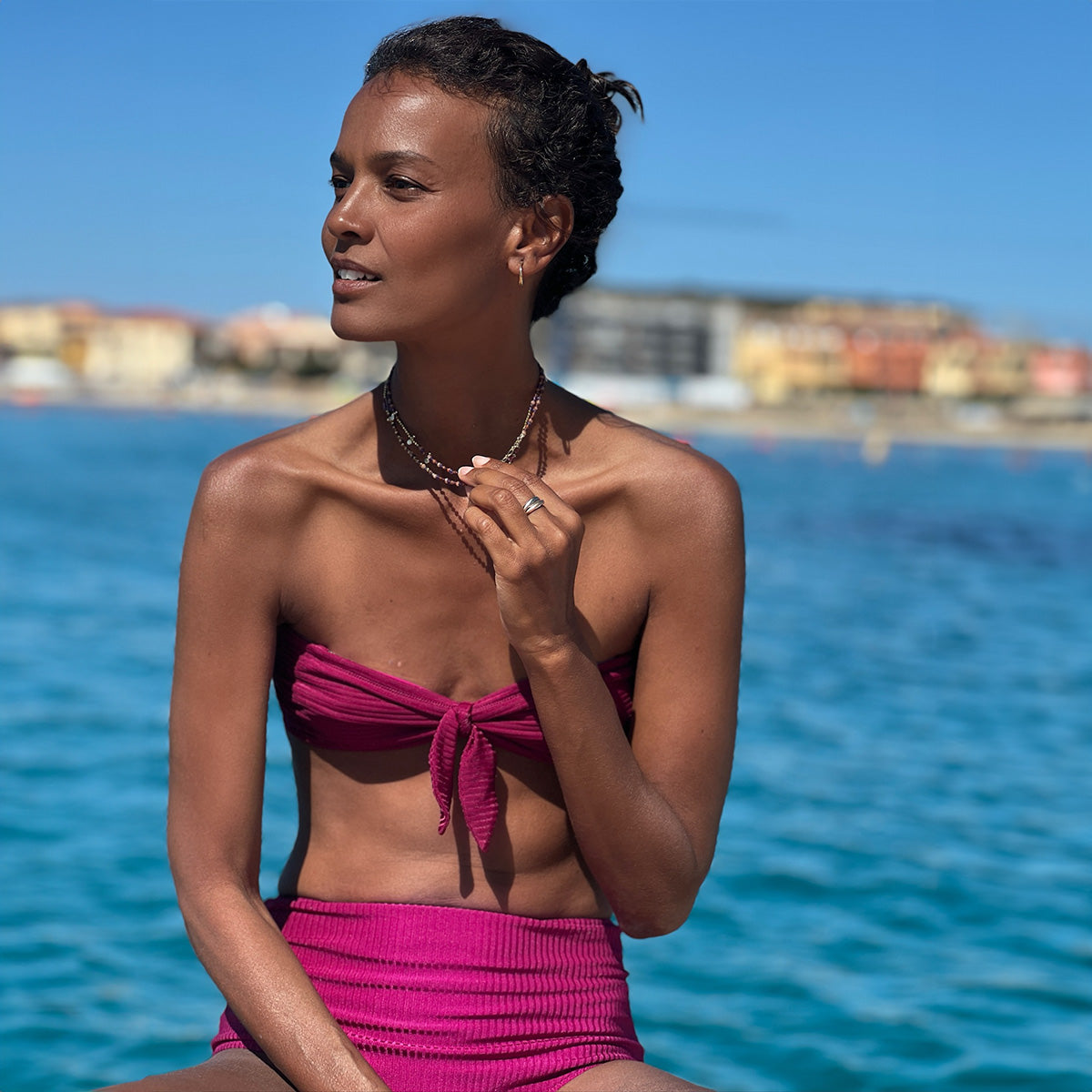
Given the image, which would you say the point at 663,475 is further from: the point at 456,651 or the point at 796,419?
the point at 796,419

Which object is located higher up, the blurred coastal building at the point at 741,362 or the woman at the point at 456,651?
the blurred coastal building at the point at 741,362

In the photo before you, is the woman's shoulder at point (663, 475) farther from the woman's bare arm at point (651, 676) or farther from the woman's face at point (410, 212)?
the woman's face at point (410, 212)

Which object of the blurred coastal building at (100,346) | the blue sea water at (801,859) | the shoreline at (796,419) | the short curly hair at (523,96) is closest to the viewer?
the short curly hair at (523,96)

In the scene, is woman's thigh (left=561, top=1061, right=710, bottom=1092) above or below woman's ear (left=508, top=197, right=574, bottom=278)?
below

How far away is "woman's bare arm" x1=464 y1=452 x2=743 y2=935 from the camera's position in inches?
64.3

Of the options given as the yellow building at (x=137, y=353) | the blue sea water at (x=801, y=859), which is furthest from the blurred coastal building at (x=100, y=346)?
the blue sea water at (x=801, y=859)

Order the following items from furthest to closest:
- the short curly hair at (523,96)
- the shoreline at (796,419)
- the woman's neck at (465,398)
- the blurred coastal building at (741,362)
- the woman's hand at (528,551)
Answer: the blurred coastal building at (741,362)
the shoreline at (796,419)
the woman's neck at (465,398)
the short curly hair at (523,96)
the woman's hand at (528,551)

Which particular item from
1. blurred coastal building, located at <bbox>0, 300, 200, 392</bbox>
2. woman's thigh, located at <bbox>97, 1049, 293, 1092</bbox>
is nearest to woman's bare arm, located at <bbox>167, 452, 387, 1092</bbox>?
woman's thigh, located at <bbox>97, 1049, 293, 1092</bbox>

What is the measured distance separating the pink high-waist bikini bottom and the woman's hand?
40 centimetres

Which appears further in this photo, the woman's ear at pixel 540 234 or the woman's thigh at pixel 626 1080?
the woman's ear at pixel 540 234

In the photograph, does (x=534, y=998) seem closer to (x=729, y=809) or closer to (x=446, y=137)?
(x=446, y=137)

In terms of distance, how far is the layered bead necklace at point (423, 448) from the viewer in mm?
1883

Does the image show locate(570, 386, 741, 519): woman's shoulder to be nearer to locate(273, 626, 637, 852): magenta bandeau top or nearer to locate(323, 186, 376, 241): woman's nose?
locate(273, 626, 637, 852): magenta bandeau top

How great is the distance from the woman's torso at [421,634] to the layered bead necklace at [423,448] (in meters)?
0.03
